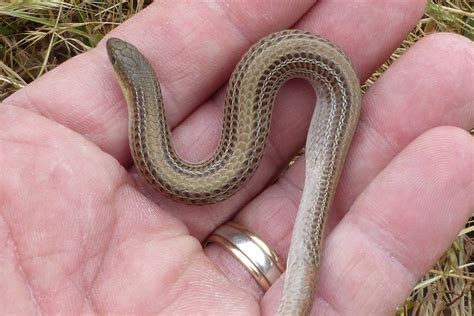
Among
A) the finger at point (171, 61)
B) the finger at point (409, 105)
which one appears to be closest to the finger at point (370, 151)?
the finger at point (409, 105)

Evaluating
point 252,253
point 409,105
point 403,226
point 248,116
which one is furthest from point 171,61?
point 403,226

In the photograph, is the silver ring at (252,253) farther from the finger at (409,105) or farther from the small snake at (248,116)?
the finger at (409,105)

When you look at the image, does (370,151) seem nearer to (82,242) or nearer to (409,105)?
(409,105)

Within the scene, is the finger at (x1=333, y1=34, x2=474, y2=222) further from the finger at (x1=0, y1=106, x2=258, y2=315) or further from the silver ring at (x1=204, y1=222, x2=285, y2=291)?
the finger at (x1=0, y1=106, x2=258, y2=315)

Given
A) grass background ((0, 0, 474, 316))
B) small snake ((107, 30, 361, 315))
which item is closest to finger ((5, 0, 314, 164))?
small snake ((107, 30, 361, 315))

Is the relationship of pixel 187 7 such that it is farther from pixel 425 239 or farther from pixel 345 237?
pixel 425 239

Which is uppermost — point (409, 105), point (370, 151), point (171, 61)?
point (171, 61)

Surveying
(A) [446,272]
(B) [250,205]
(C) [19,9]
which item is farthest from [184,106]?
(A) [446,272]
